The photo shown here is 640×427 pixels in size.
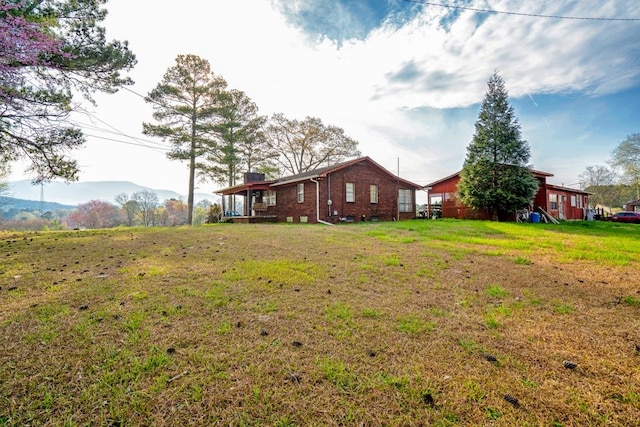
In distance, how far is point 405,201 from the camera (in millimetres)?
20500

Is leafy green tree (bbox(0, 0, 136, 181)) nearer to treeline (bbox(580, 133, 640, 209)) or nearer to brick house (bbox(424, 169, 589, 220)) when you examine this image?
brick house (bbox(424, 169, 589, 220))

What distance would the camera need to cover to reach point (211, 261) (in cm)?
521

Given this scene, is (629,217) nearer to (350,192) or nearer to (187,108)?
(350,192)

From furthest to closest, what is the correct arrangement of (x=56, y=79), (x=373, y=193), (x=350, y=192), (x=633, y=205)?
(x=633, y=205) < (x=373, y=193) < (x=350, y=192) < (x=56, y=79)

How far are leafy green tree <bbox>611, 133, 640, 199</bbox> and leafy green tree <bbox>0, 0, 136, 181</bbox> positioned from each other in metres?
50.3

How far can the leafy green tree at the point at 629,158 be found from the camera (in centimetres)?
3200

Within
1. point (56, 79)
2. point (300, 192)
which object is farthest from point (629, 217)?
point (56, 79)

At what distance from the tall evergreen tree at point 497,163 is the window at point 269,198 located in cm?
1385

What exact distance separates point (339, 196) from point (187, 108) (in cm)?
1549

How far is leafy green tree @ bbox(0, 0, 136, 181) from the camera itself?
7.66 metres

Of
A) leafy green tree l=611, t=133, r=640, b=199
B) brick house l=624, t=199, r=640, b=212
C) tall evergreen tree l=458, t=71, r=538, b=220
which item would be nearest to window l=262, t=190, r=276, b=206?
tall evergreen tree l=458, t=71, r=538, b=220

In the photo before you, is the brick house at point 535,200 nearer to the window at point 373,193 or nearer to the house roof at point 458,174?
the house roof at point 458,174

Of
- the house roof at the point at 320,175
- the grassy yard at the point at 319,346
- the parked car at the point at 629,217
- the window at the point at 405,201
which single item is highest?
the house roof at the point at 320,175

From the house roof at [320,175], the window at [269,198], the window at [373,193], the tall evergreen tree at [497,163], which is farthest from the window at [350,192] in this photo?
the tall evergreen tree at [497,163]
